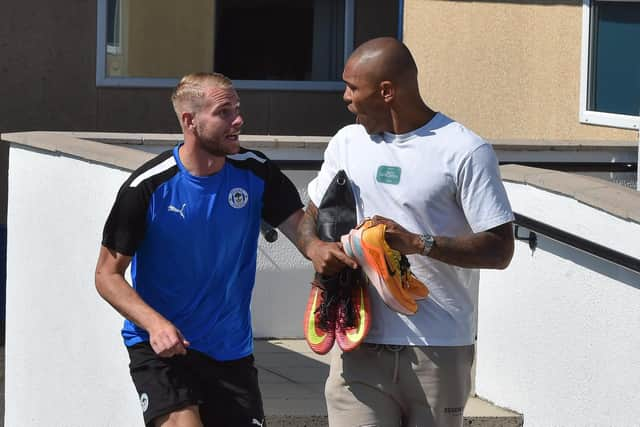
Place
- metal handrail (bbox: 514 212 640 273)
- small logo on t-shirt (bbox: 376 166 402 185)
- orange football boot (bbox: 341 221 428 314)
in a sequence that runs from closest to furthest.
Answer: orange football boot (bbox: 341 221 428 314)
small logo on t-shirt (bbox: 376 166 402 185)
metal handrail (bbox: 514 212 640 273)

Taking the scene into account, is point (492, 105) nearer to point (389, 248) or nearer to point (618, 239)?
point (618, 239)

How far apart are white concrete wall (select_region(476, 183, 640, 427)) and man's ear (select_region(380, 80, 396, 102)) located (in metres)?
1.40

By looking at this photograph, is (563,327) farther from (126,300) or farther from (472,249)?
(126,300)

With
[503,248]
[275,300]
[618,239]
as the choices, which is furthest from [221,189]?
[275,300]

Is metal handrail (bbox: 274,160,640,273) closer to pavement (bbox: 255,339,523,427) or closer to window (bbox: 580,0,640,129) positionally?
pavement (bbox: 255,339,523,427)

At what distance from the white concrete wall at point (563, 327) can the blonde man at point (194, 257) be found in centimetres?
144

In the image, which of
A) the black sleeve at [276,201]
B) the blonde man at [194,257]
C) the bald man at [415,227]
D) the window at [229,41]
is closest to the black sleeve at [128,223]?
the blonde man at [194,257]

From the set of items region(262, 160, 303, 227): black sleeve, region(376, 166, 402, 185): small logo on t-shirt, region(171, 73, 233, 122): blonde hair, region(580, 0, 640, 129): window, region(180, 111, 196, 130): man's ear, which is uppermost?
region(580, 0, 640, 129): window

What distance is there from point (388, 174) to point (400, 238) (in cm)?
24

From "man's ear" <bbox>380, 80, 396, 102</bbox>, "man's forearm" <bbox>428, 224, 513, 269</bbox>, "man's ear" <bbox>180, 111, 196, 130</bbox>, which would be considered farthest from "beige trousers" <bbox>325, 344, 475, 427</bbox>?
"man's ear" <bbox>180, 111, 196, 130</bbox>

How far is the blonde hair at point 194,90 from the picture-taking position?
4.51 meters

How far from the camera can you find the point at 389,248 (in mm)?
4016

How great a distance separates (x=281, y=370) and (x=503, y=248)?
3.33m

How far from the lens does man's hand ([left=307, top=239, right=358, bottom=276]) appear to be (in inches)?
164
